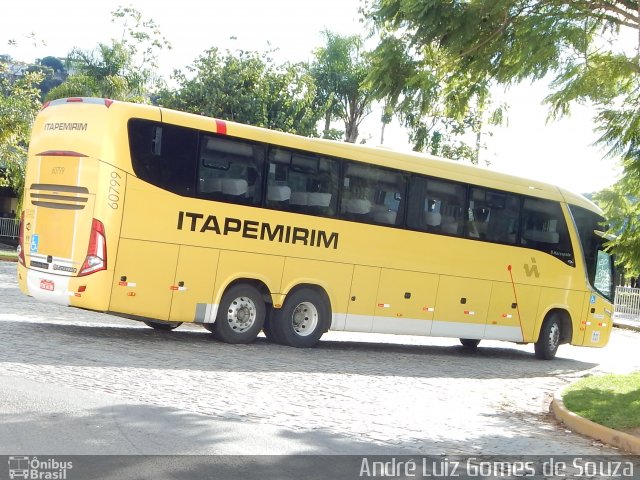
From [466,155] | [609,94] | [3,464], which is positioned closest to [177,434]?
[3,464]

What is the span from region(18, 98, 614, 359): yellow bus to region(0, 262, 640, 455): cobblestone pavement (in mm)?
745

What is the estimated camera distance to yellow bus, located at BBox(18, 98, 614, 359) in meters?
14.7

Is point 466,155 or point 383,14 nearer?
point 383,14

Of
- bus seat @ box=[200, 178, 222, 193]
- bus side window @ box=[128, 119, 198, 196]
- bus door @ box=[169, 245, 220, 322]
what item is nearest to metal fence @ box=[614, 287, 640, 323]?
bus door @ box=[169, 245, 220, 322]

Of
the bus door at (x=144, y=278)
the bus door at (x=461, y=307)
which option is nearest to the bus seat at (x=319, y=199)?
the bus door at (x=144, y=278)

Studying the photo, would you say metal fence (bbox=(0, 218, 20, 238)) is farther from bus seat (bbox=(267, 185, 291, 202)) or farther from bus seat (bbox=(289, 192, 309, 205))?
bus seat (bbox=(267, 185, 291, 202))

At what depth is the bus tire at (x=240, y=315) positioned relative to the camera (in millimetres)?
16047

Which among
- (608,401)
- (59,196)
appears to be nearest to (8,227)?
(59,196)

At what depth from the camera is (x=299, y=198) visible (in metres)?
16.8

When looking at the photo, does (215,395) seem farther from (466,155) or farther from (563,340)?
(466,155)

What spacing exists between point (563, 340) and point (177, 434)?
15373 mm

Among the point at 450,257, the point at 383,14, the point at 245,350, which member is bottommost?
the point at 245,350

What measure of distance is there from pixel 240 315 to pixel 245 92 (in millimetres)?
26130

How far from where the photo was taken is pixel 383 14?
12977mm
